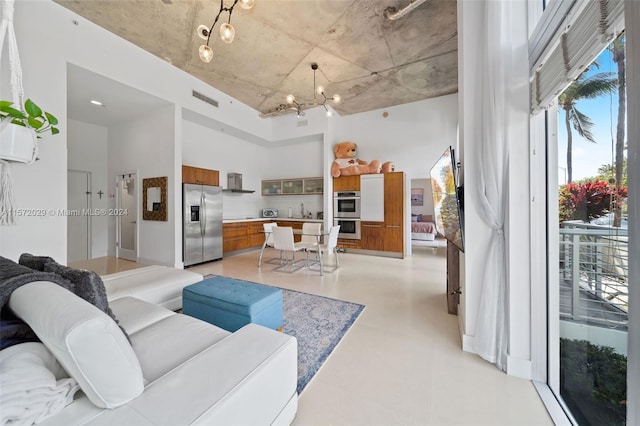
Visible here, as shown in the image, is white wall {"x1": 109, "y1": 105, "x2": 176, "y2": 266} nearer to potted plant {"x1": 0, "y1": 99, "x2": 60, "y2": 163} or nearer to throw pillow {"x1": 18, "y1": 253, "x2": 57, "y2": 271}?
throw pillow {"x1": 18, "y1": 253, "x2": 57, "y2": 271}

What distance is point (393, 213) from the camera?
566 cm

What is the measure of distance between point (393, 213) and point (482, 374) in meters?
4.19

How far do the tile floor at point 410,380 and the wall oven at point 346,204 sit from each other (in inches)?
129

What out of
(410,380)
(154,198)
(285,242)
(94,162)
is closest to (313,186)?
(285,242)

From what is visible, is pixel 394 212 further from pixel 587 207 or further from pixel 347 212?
pixel 587 207

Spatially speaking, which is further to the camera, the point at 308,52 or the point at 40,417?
the point at 308,52

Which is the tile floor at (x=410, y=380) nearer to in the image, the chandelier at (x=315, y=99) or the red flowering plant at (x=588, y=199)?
the red flowering plant at (x=588, y=199)

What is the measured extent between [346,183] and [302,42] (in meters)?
3.31

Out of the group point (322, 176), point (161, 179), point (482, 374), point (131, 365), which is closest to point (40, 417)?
point (131, 365)

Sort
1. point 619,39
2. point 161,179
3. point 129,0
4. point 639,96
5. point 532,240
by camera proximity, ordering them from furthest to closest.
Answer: point 161,179 → point 129,0 → point 532,240 → point 619,39 → point 639,96

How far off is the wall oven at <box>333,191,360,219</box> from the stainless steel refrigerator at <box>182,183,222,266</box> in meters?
2.92

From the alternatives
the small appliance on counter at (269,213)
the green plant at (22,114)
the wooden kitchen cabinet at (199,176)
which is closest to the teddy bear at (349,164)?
the small appliance on counter at (269,213)

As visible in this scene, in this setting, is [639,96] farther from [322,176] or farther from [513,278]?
[322,176]

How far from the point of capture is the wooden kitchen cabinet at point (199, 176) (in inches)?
193
